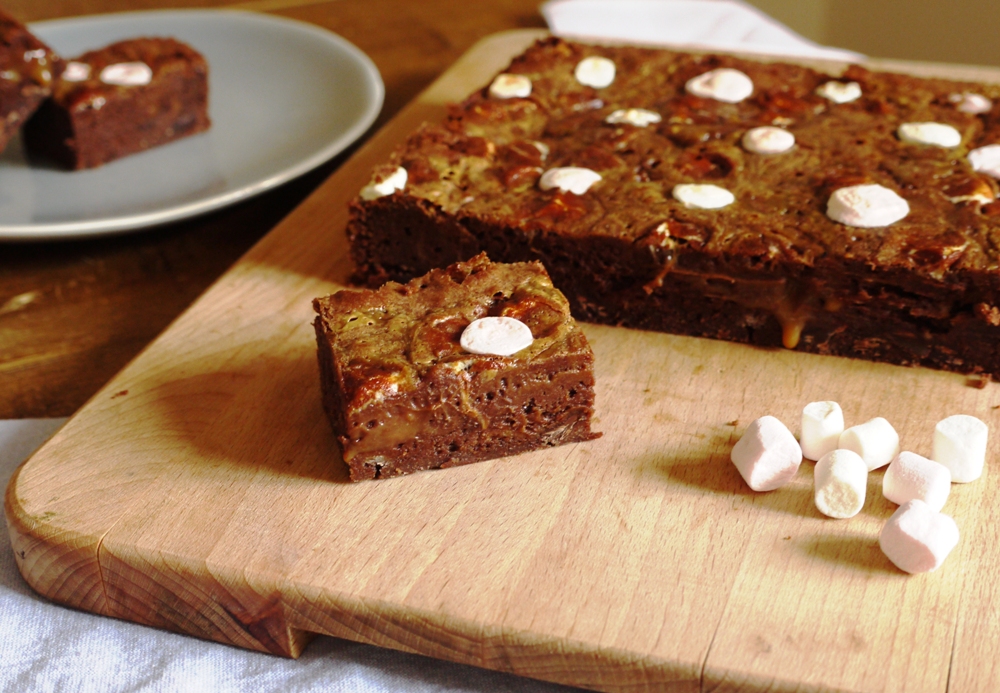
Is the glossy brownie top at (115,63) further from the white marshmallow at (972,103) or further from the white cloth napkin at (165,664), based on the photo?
the white marshmallow at (972,103)

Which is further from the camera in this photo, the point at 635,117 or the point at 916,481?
the point at 635,117

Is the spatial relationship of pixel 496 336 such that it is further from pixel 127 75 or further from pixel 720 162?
pixel 127 75

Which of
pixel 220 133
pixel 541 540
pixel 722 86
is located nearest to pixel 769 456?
pixel 541 540

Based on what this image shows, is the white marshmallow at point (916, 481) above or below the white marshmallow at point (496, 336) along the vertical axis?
below

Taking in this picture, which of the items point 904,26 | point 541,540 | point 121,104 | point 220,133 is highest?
point 121,104

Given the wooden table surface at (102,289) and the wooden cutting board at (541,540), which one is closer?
the wooden cutting board at (541,540)

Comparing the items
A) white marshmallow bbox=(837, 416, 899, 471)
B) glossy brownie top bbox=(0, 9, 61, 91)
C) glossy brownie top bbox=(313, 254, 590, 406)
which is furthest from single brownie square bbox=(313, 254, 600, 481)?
glossy brownie top bbox=(0, 9, 61, 91)

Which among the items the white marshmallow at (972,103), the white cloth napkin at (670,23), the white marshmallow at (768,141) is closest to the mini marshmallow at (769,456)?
the white marshmallow at (768,141)

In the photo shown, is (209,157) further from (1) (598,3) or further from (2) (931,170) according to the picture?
(2) (931,170)

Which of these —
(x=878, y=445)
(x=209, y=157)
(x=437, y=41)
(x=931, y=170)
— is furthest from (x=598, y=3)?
(x=878, y=445)
